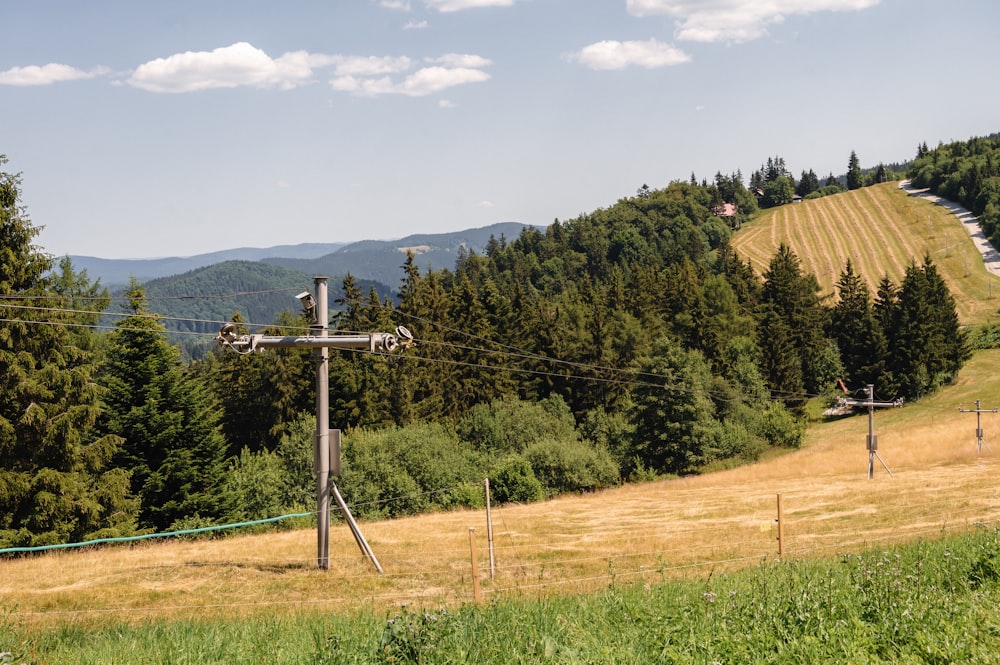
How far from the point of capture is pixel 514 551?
20.9m

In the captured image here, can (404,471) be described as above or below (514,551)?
below

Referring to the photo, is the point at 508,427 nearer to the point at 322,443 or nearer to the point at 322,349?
the point at 322,349

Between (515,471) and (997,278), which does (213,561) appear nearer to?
(515,471)

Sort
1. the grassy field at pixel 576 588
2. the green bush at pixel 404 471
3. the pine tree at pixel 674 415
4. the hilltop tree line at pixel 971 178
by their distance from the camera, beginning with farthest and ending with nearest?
1. the hilltop tree line at pixel 971 178
2. the pine tree at pixel 674 415
3. the green bush at pixel 404 471
4. the grassy field at pixel 576 588

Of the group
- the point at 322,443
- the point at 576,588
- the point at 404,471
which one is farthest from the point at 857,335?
the point at 576,588

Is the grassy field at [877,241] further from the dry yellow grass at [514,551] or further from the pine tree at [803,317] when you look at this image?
the dry yellow grass at [514,551]

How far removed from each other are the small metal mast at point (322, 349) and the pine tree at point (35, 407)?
13.9m

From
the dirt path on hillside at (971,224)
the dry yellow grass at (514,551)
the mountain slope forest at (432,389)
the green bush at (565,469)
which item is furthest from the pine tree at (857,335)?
the dry yellow grass at (514,551)

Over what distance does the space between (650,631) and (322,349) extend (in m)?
12.8

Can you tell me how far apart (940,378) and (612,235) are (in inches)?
3715

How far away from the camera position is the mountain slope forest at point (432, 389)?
31141 mm

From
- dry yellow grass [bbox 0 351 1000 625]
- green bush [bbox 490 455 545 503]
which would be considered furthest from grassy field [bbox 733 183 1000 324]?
dry yellow grass [bbox 0 351 1000 625]

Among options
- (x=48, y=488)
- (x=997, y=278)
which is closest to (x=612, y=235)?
(x=997, y=278)

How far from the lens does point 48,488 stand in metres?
30.5
